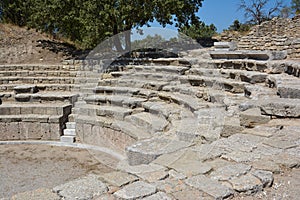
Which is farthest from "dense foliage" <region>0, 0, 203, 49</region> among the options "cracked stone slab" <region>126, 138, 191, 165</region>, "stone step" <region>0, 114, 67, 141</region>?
"cracked stone slab" <region>126, 138, 191, 165</region>

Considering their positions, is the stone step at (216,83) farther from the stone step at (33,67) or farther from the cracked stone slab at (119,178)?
the stone step at (33,67)

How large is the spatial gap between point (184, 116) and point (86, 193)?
138 inches

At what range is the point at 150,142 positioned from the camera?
4543mm

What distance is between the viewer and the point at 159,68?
29.9ft

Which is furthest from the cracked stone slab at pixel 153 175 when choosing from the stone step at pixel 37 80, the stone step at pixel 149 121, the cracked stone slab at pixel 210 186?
the stone step at pixel 37 80

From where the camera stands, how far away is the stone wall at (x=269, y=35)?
1213cm

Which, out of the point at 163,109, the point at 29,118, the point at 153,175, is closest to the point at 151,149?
the point at 153,175

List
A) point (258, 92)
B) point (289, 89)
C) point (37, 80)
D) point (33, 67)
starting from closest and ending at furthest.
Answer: point (289, 89) < point (258, 92) < point (37, 80) < point (33, 67)

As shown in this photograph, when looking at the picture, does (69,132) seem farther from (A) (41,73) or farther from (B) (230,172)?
(B) (230,172)

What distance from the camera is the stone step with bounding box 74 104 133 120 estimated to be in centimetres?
711

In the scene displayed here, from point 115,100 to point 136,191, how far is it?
5389 millimetres

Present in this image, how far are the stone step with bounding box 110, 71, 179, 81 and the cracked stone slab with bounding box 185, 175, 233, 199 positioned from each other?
18.9 feet

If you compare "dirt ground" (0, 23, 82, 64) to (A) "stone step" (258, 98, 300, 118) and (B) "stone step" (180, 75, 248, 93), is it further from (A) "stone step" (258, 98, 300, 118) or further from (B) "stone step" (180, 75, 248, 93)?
(A) "stone step" (258, 98, 300, 118)

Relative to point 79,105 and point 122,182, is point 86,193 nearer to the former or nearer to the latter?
point 122,182
